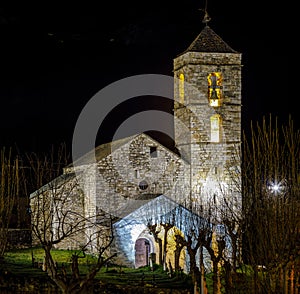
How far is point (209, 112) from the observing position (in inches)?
1165

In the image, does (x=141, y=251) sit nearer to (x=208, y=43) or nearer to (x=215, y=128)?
(x=215, y=128)

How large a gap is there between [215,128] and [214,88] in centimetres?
197

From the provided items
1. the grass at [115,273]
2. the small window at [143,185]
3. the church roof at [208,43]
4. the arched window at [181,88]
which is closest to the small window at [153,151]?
the small window at [143,185]

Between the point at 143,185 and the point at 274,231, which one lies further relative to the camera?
the point at 143,185

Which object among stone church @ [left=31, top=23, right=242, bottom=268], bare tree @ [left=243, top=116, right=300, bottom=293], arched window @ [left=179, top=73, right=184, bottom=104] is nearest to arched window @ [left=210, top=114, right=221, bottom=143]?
stone church @ [left=31, top=23, right=242, bottom=268]

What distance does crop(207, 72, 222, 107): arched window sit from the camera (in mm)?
29469

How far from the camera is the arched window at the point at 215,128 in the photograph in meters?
29.9

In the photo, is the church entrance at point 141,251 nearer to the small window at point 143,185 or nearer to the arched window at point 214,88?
the small window at point 143,185

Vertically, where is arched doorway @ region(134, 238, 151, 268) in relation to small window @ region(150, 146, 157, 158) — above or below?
below

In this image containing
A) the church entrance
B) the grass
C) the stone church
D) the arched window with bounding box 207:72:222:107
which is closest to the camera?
the grass

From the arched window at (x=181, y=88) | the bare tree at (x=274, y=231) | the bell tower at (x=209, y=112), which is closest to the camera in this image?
the bare tree at (x=274, y=231)

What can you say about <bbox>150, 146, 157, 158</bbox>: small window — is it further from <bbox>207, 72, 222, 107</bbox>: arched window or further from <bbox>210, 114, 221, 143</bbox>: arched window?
<bbox>207, 72, 222, 107</bbox>: arched window

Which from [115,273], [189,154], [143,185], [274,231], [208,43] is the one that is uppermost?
[208,43]

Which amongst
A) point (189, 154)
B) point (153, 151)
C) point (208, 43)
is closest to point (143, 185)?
point (153, 151)
